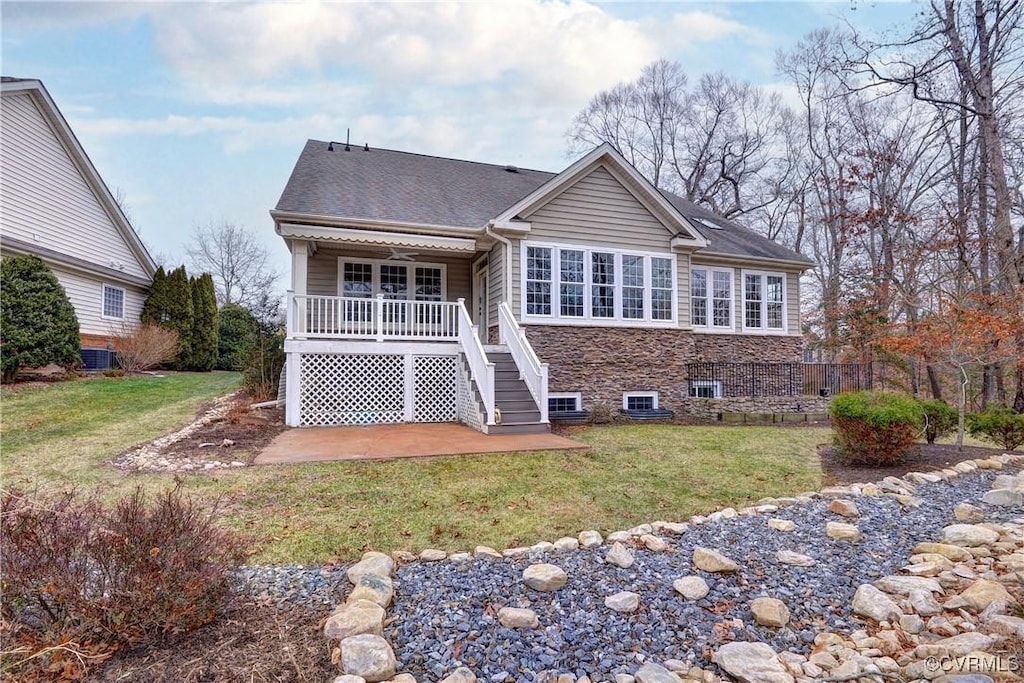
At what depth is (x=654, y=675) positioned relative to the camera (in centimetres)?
246

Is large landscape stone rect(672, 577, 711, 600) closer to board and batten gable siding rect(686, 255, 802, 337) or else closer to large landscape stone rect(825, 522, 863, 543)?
large landscape stone rect(825, 522, 863, 543)

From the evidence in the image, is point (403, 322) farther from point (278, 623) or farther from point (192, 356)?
point (192, 356)

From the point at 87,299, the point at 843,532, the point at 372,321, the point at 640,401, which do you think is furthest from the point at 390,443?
the point at 87,299

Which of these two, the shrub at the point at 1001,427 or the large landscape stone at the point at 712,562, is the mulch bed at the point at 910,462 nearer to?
the shrub at the point at 1001,427

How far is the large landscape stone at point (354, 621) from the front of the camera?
8.75 ft

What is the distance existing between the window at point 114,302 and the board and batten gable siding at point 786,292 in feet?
60.3

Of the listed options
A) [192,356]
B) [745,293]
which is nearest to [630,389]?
[745,293]

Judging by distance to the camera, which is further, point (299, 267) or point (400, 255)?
point (400, 255)

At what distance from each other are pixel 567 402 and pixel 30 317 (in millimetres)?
11763

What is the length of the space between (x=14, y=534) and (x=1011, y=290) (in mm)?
14182

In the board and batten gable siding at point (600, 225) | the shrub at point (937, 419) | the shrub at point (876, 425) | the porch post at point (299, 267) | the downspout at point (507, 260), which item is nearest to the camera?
the shrub at point (876, 425)

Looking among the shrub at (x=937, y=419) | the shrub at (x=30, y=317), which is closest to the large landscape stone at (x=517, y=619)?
the shrub at (x=937, y=419)

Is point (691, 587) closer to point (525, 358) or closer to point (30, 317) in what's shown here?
point (525, 358)

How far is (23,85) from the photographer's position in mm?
13734
